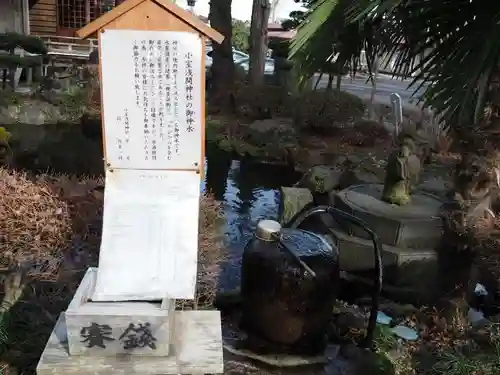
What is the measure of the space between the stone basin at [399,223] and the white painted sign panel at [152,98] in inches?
122

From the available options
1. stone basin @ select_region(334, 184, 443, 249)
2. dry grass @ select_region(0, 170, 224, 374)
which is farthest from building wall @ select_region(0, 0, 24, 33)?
stone basin @ select_region(334, 184, 443, 249)

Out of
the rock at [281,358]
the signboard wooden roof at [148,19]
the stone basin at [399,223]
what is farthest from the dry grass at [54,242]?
the signboard wooden roof at [148,19]

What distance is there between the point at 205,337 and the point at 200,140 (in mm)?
1127

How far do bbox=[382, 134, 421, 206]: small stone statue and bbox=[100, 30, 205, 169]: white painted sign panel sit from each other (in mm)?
3212

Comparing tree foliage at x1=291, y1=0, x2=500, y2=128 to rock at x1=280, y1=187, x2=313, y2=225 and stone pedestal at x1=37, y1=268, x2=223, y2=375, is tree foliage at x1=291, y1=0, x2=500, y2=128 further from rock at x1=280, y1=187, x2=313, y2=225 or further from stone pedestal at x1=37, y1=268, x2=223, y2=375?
rock at x1=280, y1=187, x2=313, y2=225

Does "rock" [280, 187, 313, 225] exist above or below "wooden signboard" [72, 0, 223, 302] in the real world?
below

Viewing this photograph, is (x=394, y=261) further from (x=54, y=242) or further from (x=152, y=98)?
(x=152, y=98)

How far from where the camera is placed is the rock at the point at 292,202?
247 inches

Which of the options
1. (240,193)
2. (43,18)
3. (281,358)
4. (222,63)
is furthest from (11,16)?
(281,358)

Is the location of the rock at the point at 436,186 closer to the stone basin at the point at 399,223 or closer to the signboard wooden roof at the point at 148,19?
the stone basin at the point at 399,223

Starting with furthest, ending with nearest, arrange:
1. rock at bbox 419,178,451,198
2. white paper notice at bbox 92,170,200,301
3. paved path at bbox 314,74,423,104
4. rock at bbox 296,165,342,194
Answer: paved path at bbox 314,74,423,104 → rock at bbox 296,165,342,194 → rock at bbox 419,178,451,198 → white paper notice at bbox 92,170,200,301

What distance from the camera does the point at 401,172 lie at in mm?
5230

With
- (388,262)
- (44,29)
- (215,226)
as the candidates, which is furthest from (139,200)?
(44,29)

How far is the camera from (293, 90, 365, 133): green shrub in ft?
37.3
